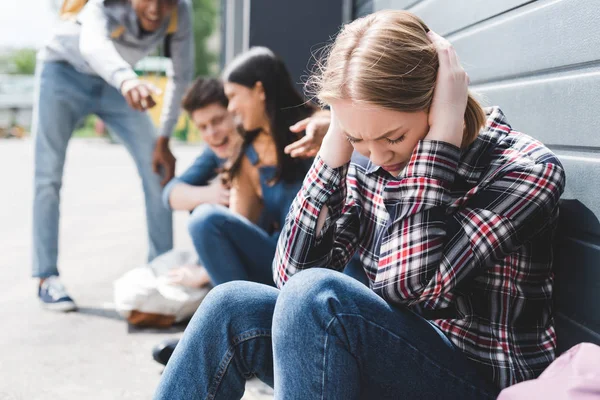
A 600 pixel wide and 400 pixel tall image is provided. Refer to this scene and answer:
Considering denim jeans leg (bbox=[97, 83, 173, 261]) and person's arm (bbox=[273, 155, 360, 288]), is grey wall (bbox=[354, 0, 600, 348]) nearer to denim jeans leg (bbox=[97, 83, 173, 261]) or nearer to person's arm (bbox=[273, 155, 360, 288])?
person's arm (bbox=[273, 155, 360, 288])

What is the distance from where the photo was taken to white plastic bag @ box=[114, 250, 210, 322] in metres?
3.31

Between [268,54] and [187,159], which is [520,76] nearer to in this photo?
[268,54]

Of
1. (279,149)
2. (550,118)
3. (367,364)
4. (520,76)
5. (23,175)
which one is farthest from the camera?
(23,175)

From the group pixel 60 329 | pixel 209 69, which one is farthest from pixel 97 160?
pixel 209 69

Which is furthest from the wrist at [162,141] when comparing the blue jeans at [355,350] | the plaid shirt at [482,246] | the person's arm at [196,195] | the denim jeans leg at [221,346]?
the blue jeans at [355,350]

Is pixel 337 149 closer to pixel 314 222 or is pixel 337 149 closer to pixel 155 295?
pixel 314 222

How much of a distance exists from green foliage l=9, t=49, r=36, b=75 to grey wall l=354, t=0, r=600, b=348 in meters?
48.0

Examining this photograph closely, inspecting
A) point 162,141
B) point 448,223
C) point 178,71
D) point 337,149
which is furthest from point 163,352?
point 178,71

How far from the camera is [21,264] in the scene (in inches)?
201

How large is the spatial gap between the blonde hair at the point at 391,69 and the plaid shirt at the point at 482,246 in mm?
109

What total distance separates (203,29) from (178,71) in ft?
99.2

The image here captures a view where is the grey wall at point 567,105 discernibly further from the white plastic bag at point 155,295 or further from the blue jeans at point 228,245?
the white plastic bag at point 155,295

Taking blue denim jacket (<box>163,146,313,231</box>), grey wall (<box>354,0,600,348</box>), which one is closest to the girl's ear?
blue denim jacket (<box>163,146,313,231</box>)

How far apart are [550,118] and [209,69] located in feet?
108
